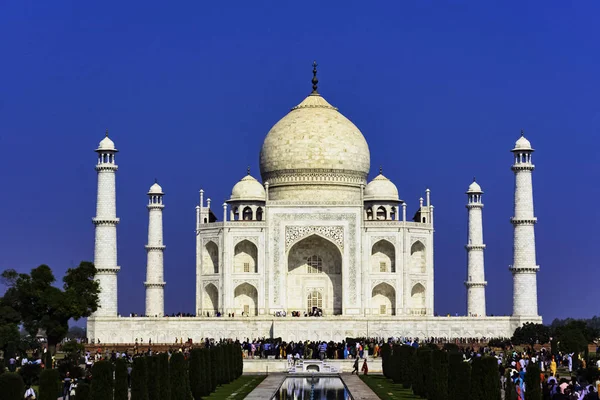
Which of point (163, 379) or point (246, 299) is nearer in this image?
point (163, 379)

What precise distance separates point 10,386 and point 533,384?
7045mm

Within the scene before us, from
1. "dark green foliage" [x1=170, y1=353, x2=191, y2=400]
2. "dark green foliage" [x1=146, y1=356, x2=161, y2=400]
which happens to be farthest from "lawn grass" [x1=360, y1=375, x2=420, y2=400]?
"dark green foliage" [x1=146, y1=356, x2=161, y2=400]

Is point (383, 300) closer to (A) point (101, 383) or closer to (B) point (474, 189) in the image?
(B) point (474, 189)

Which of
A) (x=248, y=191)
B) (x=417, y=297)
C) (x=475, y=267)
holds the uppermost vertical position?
(x=248, y=191)

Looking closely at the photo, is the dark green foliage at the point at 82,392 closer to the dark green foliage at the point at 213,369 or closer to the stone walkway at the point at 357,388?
the stone walkway at the point at 357,388

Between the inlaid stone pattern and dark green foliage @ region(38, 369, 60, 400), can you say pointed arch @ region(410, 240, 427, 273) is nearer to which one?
the inlaid stone pattern

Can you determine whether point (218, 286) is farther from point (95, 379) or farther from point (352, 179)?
point (95, 379)

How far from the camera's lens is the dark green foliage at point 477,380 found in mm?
18047

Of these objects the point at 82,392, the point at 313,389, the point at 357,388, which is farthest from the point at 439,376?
the point at 82,392

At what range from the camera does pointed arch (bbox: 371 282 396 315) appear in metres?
41.7

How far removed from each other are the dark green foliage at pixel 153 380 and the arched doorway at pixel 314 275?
2274 cm

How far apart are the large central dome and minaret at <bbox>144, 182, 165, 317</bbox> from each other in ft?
13.7

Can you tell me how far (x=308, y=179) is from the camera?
43562 millimetres

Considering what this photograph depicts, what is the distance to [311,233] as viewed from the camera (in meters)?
41.4
